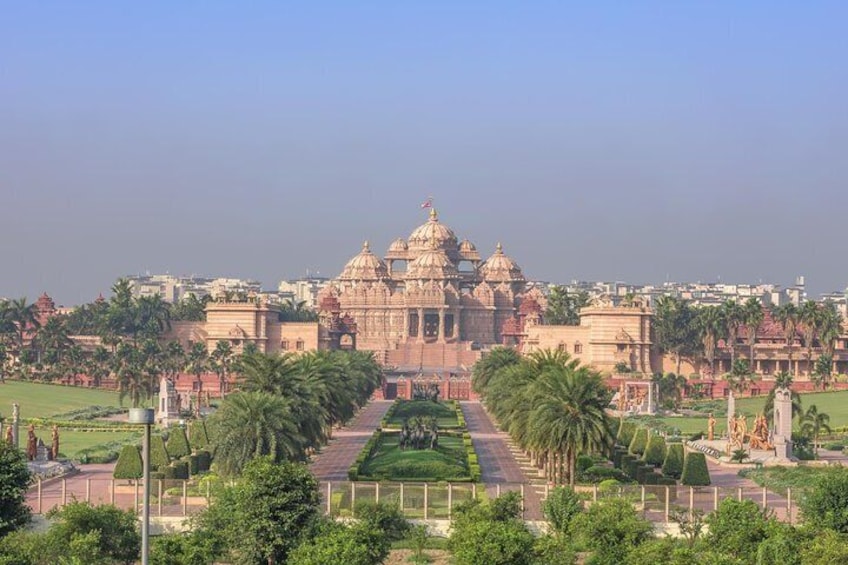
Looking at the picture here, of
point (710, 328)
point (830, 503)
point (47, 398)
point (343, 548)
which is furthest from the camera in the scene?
point (710, 328)

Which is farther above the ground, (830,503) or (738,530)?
(830,503)

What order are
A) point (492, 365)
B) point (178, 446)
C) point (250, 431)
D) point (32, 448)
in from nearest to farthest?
point (250, 431)
point (32, 448)
point (178, 446)
point (492, 365)

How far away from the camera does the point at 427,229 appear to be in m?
193

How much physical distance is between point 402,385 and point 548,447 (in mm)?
73572

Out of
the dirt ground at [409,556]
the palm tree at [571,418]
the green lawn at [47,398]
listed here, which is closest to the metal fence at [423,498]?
the dirt ground at [409,556]

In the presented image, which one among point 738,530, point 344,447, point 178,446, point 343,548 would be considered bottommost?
point 343,548

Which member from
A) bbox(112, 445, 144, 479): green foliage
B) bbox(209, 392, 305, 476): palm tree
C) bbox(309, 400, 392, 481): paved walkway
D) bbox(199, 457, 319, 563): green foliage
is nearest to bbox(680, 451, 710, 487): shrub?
bbox(309, 400, 392, 481): paved walkway

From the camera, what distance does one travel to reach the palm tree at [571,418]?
5431 cm

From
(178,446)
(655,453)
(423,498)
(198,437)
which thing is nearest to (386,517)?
(423,498)

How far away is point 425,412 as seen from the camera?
100 m

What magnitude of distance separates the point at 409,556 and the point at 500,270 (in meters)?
144

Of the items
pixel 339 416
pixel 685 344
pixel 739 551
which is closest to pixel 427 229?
pixel 685 344

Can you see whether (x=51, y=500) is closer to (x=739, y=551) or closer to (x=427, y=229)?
(x=739, y=551)

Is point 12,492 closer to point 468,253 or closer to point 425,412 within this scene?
point 425,412
